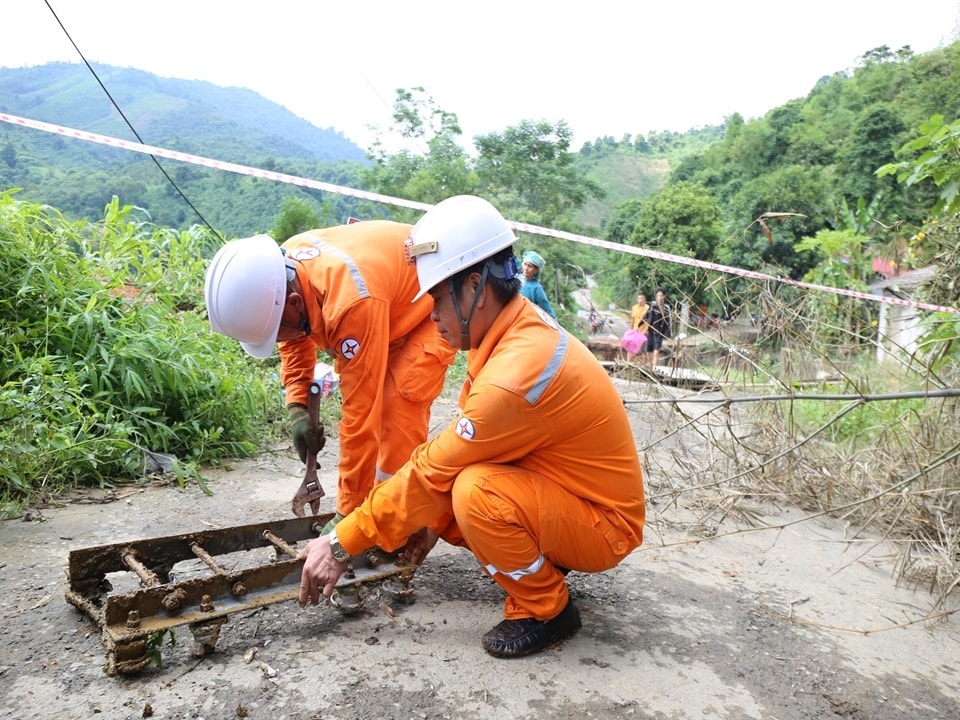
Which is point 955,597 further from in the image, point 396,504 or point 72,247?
point 72,247

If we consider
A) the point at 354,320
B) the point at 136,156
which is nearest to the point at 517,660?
the point at 354,320

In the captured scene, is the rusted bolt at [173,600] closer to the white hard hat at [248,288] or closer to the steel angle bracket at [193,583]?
the steel angle bracket at [193,583]

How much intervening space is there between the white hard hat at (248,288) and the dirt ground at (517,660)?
1058 mm

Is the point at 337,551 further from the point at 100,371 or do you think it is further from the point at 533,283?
the point at 533,283

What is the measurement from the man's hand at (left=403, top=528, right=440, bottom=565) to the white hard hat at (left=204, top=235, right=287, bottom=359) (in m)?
0.97

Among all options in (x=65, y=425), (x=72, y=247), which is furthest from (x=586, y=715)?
(x=72, y=247)

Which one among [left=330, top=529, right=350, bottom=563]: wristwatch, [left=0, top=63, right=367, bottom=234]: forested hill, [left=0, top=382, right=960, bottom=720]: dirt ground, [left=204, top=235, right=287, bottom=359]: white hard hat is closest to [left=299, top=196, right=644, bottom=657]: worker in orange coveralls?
[left=330, top=529, right=350, bottom=563]: wristwatch

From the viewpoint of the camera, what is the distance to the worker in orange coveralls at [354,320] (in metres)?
2.62

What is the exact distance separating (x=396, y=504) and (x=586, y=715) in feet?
2.77

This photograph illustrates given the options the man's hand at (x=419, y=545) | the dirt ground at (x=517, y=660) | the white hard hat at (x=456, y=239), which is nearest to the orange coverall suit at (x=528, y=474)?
the white hard hat at (x=456, y=239)

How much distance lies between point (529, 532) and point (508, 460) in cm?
24

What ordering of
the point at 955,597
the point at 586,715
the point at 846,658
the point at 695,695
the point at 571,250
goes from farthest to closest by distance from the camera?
the point at 571,250
the point at 955,597
the point at 846,658
the point at 695,695
the point at 586,715

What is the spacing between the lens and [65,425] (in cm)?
398

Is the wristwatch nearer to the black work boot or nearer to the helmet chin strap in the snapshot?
the black work boot
